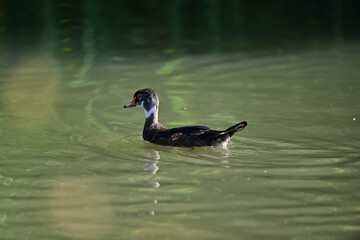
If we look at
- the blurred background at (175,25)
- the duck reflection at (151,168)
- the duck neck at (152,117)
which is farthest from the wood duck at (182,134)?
the blurred background at (175,25)

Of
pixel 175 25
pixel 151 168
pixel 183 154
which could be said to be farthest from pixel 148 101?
pixel 175 25

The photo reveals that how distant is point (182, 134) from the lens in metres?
7.68

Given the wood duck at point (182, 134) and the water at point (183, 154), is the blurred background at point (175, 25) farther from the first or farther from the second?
the wood duck at point (182, 134)

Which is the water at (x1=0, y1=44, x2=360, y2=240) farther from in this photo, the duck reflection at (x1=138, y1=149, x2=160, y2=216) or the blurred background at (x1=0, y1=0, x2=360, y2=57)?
the blurred background at (x1=0, y1=0, x2=360, y2=57)

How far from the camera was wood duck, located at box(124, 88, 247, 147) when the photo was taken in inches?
294

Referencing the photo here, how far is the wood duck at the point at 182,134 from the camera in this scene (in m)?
7.48

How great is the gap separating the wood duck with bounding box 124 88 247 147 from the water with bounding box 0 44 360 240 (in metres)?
0.10

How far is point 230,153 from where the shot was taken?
734cm

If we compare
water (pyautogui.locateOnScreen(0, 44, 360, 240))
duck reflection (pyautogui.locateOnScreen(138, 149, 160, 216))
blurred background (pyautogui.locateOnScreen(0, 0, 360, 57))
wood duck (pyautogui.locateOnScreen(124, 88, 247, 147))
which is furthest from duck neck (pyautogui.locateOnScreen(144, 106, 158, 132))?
blurred background (pyautogui.locateOnScreen(0, 0, 360, 57))

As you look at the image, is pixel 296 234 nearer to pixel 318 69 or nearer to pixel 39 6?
pixel 318 69

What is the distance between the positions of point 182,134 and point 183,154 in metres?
0.31

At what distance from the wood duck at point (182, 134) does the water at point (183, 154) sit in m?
0.10

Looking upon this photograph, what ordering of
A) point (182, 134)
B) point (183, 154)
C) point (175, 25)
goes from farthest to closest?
1. point (175, 25)
2. point (182, 134)
3. point (183, 154)

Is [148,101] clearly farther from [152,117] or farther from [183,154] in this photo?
[183,154]
